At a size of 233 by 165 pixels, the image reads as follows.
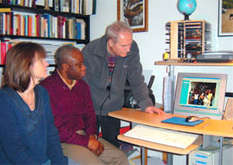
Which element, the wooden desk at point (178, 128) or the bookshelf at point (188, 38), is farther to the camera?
the bookshelf at point (188, 38)

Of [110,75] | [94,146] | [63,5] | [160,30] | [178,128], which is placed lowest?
[94,146]

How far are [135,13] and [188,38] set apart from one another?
3.20ft

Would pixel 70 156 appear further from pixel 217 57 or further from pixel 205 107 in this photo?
pixel 217 57

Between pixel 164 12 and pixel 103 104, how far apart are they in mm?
1263

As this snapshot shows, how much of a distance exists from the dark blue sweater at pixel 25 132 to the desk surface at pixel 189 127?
60 centimetres

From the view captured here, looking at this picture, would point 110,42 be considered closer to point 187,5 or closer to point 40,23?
point 187,5

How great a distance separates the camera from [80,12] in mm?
3533

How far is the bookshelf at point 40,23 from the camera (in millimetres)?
3018

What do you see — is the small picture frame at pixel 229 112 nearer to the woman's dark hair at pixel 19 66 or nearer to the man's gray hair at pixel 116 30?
the man's gray hair at pixel 116 30

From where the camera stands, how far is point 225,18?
2.35 m

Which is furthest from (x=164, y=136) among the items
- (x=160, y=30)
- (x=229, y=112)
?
(x=160, y=30)

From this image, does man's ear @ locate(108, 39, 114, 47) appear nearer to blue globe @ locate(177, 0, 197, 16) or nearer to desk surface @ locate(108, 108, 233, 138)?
desk surface @ locate(108, 108, 233, 138)

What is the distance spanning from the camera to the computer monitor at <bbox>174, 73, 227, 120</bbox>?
76.3 inches

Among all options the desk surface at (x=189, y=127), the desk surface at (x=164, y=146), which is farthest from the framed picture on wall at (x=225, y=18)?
the desk surface at (x=164, y=146)
